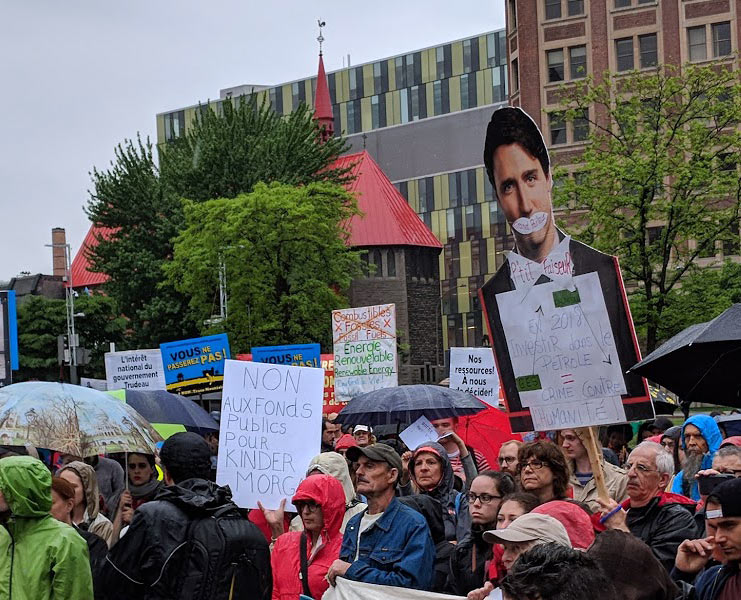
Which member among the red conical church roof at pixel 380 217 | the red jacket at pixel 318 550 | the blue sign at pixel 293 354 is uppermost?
the red conical church roof at pixel 380 217

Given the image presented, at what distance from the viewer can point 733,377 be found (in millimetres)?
8016

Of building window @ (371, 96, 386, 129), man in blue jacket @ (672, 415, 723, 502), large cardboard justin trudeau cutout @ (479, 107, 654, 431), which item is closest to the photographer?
large cardboard justin trudeau cutout @ (479, 107, 654, 431)

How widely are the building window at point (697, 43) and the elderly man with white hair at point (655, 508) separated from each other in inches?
2284

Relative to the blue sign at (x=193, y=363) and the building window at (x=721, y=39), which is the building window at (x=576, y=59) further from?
the blue sign at (x=193, y=363)

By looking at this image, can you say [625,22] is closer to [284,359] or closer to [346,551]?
[284,359]

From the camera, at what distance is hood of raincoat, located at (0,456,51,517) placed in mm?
5914

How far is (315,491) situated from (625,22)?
59.8 meters

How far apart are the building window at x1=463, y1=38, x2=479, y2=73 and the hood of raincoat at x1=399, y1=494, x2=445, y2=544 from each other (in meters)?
93.6

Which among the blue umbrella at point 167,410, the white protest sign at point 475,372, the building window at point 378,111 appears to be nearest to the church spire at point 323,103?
the building window at point 378,111

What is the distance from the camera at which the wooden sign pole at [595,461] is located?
6877 millimetres

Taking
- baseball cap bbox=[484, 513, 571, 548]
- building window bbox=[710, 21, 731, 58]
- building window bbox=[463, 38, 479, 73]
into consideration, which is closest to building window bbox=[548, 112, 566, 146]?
building window bbox=[710, 21, 731, 58]

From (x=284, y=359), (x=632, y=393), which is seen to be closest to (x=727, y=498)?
(x=632, y=393)

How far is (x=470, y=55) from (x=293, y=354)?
257ft

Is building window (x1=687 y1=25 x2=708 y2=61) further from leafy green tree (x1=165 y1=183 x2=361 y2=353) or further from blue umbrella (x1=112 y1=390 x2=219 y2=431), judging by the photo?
blue umbrella (x1=112 y1=390 x2=219 y2=431)
